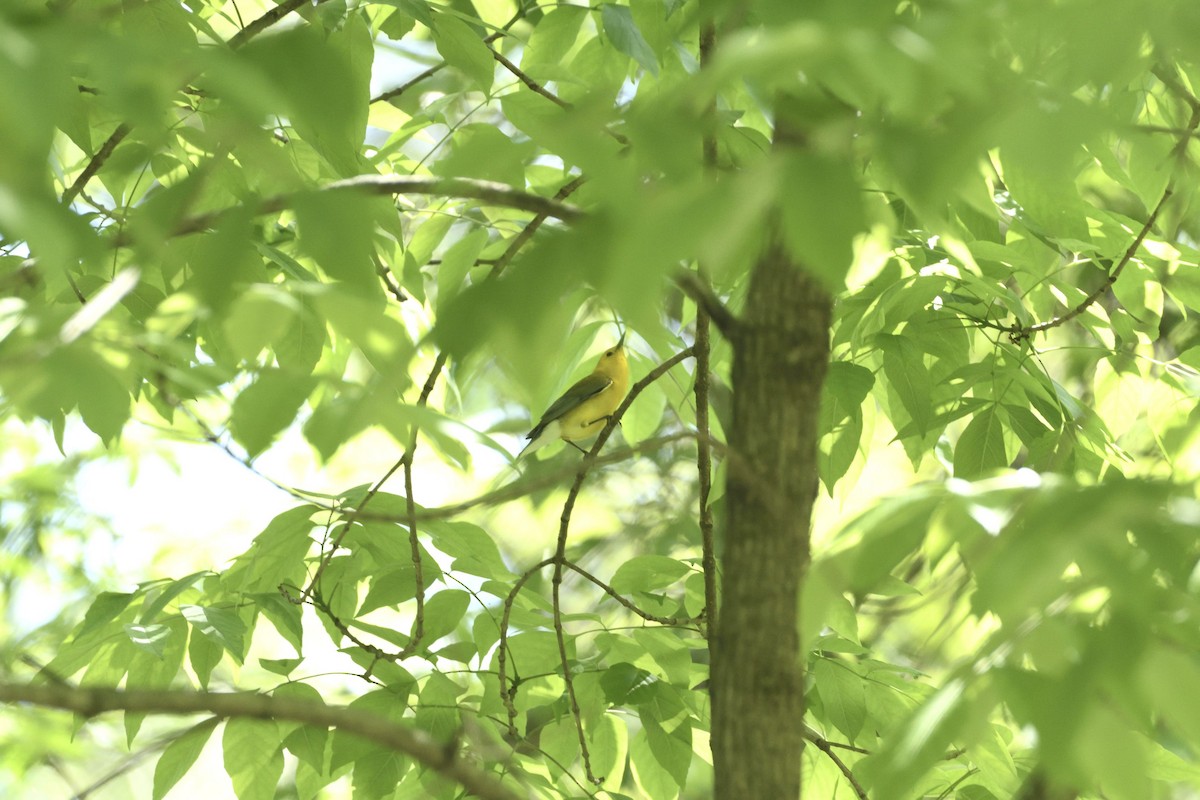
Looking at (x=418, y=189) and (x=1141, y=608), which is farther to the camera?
(x=418, y=189)

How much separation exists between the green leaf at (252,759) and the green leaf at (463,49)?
1.20m

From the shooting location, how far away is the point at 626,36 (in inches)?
77.3

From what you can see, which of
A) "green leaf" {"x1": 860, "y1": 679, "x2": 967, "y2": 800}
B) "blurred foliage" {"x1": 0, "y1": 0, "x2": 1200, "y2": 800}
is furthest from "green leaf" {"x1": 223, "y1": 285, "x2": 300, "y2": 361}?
"green leaf" {"x1": 860, "y1": 679, "x2": 967, "y2": 800}

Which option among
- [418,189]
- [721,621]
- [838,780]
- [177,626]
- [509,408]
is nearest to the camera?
[418,189]

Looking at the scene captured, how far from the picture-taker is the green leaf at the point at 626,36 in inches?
76.5

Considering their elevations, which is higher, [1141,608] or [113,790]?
[113,790]

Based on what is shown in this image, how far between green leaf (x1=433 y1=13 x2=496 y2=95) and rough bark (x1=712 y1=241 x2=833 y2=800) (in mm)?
992

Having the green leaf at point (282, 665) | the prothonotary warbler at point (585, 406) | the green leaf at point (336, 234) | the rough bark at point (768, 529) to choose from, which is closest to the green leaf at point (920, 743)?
the rough bark at point (768, 529)

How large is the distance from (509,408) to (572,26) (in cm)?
479

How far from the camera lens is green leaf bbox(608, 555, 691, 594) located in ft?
6.79

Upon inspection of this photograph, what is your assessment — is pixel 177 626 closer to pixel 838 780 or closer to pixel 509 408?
pixel 838 780

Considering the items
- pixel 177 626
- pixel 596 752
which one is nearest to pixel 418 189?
pixel 177 626

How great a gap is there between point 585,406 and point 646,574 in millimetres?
2683

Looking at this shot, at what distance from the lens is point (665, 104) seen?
74 cm
